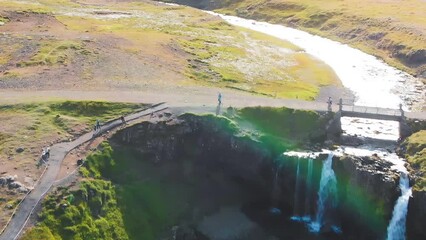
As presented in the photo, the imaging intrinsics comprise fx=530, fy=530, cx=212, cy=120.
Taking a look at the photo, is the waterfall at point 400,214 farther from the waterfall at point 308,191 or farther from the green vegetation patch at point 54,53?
the green vegetation patch at point 54,53

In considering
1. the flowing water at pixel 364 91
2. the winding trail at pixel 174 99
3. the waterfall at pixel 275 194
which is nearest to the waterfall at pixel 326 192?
the flowing water at pixel 364 91

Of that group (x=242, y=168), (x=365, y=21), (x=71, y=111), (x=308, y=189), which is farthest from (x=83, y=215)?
(x=365, y=21)

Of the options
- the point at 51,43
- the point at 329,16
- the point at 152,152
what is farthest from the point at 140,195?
the point at 329,16

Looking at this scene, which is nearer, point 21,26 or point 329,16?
point 21,26

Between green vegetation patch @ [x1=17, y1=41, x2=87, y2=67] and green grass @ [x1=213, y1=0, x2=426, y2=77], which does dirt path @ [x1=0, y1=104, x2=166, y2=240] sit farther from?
green grass @ [x1=213, y1=0, x2=426, y2=77]

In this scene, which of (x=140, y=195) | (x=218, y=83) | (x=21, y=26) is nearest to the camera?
(x=140, y=195)

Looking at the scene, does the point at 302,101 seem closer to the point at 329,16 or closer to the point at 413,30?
the point at 413,30
